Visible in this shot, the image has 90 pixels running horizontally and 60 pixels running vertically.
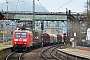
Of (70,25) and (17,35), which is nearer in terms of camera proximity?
(17,35)

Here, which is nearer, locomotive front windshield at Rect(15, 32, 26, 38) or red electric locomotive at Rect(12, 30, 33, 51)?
red electric locomotive at Rect(12, 30, 33, 51)

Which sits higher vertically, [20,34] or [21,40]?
[20,34]

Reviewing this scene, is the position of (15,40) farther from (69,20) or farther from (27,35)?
(69,20)

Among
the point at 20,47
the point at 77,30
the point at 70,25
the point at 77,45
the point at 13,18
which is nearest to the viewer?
the point at 20,47

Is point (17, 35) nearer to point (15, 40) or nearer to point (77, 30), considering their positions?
point (15, 40)

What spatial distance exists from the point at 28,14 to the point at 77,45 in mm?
39055

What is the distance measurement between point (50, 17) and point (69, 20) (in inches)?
1457

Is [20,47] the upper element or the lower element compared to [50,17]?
lower

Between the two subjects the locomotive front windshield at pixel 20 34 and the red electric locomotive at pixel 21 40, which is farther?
the locomotive front windshield at pixel 20 34

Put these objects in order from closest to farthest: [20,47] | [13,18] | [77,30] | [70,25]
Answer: [20,47] → [70,25] → [77,30] → [13,18]

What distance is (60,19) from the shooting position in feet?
283

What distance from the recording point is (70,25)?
166 feet

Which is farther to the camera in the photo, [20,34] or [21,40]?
[20,34]

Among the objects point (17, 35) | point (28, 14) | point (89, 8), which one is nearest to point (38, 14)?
point (28, 14)
